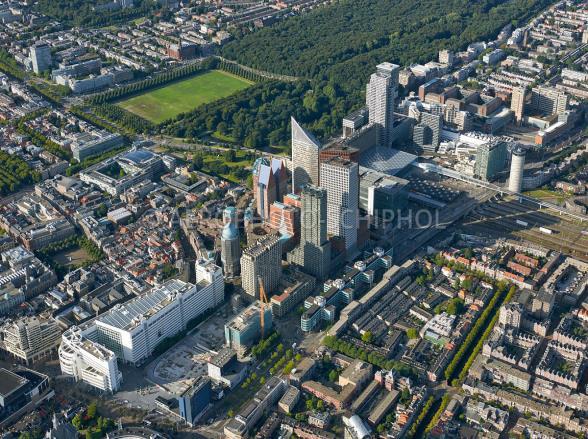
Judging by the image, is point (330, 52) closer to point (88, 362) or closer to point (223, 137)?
point (223, 137)

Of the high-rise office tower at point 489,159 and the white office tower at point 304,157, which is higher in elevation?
the white office tower at point 304,157

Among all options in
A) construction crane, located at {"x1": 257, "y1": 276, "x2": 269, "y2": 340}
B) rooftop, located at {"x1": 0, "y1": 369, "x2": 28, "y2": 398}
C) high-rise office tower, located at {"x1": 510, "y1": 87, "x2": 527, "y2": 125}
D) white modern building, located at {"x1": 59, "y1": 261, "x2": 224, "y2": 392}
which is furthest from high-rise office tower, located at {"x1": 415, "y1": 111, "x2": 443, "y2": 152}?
rooftop, located at {"x1": 0, "y1": 369, "x2": 28, "y2": 398}

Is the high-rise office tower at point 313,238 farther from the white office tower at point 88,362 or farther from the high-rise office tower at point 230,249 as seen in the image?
the white office tower at point 88,362

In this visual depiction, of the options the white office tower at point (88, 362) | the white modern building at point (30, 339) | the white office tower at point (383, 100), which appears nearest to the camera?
the white office tower at point (88, 362)

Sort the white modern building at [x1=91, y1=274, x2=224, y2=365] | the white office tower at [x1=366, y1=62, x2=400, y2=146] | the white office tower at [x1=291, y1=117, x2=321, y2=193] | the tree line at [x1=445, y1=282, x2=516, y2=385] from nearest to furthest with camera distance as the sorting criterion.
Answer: the tree line at [x1=445, y1=282, x2=516, y2=385] < the white modern building at [x1=91, y1=274, x2=224, y2=365] < the white office tower at [x1=291, y1=117, x2=321, y2=193] < the white office tower at [x1=366, y1=62, x2=400, y2=146]

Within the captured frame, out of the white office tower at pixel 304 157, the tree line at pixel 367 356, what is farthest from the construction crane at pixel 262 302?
the white office tower at pixel 304 157

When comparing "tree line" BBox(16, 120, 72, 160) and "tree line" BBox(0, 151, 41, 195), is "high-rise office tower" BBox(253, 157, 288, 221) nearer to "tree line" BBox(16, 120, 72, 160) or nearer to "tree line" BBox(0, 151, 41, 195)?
"tree line" BBox(0, 151, 41, 195)
